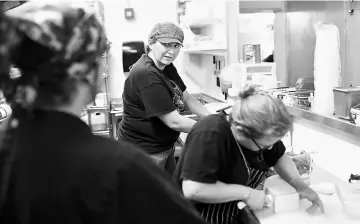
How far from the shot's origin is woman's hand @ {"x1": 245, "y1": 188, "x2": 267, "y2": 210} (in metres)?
1.45

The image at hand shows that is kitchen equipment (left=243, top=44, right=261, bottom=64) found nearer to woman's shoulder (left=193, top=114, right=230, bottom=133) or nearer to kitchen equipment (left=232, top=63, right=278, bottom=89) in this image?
kitchen equipment (left=232, top=63, right=278, bottom=89)

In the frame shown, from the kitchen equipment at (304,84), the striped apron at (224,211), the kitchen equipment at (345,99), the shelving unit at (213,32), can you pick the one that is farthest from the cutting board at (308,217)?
the shelving unit at (213,32)

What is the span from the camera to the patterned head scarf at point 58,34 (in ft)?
2.05

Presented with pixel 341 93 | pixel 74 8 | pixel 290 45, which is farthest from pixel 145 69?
pixel 290 45

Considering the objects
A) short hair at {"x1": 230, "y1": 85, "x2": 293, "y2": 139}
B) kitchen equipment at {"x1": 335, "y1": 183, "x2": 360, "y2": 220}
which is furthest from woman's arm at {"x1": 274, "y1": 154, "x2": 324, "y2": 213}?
short hair at {"x1": 230, "y1": 85, "x2": 293, "y2": 139}

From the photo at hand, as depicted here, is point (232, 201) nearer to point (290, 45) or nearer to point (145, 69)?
point (145, 69)

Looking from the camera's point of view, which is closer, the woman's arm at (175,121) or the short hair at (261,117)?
the short hair at (261,117)

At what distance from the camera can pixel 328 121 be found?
2059mm

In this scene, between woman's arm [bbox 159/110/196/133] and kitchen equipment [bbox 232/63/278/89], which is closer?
woman's arm [bbox 159/110/196/133]

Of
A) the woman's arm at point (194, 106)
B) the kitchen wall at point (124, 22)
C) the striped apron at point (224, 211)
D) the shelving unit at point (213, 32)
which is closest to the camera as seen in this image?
the striped apron at point (224, 211)

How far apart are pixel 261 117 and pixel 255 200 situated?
358 mm

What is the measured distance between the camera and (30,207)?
622 mm

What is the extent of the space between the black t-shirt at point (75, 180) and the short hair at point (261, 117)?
0.70 metres

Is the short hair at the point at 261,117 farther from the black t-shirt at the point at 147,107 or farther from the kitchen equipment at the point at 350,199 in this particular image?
the black t-shirt at the point at 147,107
